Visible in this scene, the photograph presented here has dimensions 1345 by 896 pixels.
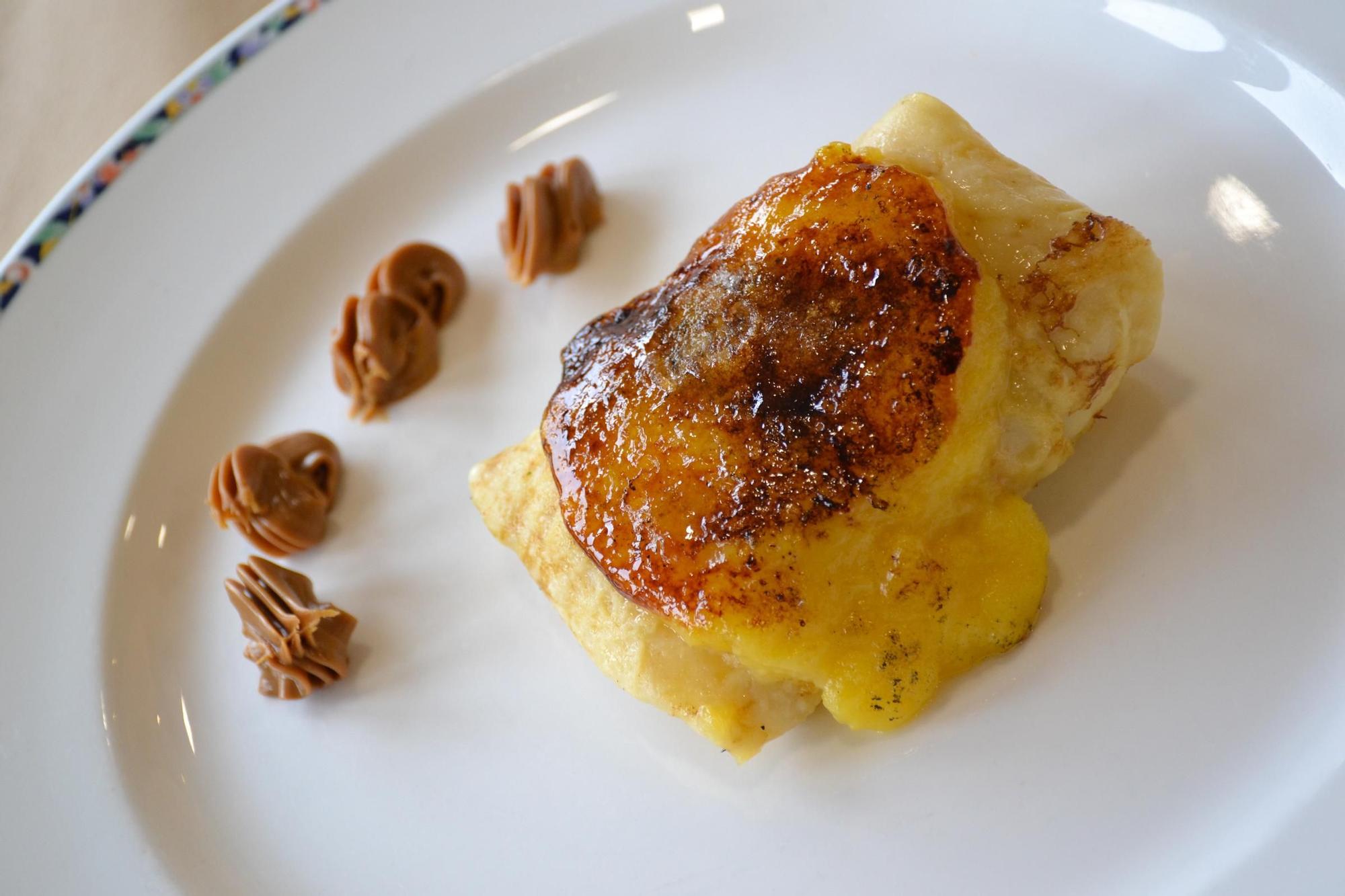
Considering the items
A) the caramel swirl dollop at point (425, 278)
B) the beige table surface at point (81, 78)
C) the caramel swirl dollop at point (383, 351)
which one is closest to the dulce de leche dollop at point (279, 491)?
the caramel swirl dollop at point (383, 351)

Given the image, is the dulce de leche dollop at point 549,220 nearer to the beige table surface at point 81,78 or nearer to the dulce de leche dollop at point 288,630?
the dulce de leche dollop at point 288,630

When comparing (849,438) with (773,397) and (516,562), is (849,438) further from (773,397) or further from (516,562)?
(516,562)

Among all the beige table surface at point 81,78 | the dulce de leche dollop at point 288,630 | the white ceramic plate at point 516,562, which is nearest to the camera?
the white ceramic plate at point 516,562

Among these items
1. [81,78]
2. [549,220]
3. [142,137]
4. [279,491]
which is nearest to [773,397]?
[549,220]

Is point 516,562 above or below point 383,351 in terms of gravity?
below

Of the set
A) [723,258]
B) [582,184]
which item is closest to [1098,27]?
[723,258]

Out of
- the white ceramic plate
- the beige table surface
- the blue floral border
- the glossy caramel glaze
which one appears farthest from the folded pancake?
the beige table surface

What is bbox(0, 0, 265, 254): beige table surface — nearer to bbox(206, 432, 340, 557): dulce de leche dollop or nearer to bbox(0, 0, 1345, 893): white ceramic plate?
bbox(0, 0, 1345, 893): white ceramic plate
